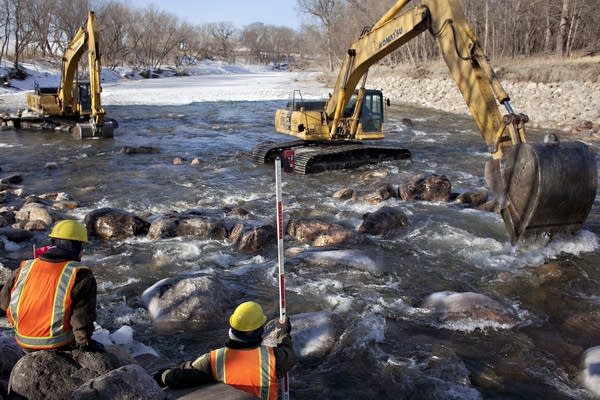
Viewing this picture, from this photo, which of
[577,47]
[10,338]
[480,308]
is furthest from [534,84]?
[10,338]

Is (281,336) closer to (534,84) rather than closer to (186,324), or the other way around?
(186,324)

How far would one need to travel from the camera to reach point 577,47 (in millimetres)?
34562

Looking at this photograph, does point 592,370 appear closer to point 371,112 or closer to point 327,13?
point 371,112

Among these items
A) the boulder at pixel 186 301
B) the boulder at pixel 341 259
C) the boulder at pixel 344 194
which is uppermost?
the boulder at pixel 344 194


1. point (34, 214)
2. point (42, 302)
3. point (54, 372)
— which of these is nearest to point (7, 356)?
point (54, 372)

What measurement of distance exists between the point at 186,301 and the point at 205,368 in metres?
2.70

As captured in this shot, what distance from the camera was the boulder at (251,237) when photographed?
27.5 feet

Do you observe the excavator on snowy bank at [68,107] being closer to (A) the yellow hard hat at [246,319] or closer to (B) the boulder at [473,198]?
(B) the boulder at [473,198]

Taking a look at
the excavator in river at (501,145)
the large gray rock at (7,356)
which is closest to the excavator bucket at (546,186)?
the excavator in river at (501,145)

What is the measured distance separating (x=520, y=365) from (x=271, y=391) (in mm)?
2993

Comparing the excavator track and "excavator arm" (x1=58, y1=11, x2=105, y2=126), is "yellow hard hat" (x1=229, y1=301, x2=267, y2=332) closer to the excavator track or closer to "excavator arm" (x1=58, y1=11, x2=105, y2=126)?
the excavator track

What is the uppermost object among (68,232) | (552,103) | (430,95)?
(430,95)

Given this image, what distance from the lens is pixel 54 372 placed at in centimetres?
365

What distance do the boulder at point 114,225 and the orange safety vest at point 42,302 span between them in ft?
17.6
